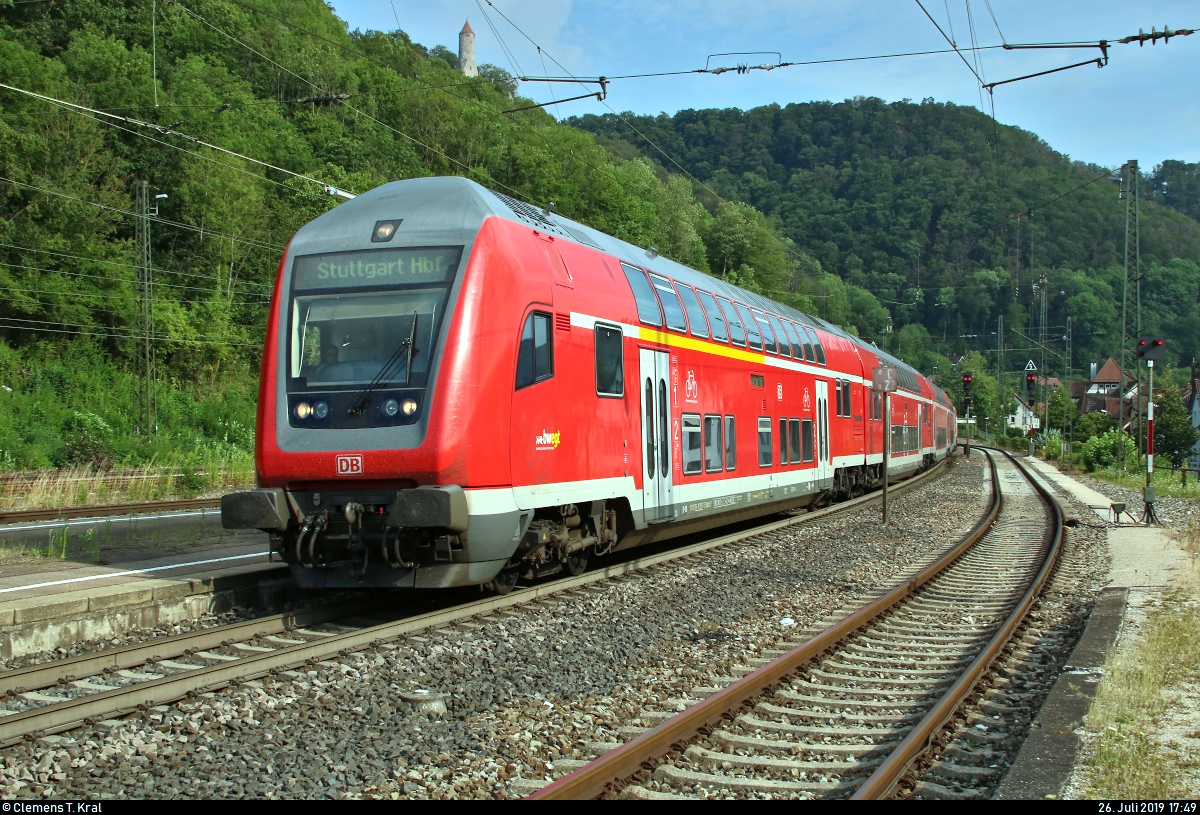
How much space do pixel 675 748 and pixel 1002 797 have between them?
1554 mm

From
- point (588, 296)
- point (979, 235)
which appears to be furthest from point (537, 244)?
point (979, 235)

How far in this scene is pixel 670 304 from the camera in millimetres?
12539

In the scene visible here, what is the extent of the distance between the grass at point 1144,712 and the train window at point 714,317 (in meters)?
6.64

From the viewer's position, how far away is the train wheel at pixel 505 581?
30.2ft

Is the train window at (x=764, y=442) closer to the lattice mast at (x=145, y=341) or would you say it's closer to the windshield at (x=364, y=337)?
the windshield at (x=364, y=337)

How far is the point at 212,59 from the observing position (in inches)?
1918

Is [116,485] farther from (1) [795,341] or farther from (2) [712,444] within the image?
(1) [795,341]

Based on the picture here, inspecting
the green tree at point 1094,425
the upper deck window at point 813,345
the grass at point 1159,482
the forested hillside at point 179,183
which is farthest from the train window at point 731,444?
the green tree at point 1094,425

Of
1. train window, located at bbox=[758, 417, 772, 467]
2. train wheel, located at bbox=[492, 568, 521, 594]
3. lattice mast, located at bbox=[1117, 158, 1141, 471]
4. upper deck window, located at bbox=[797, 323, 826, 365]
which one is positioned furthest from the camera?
lattice mast, located at bbox=[1117, 158, 1141, 471]

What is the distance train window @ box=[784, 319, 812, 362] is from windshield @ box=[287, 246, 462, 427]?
10355mm

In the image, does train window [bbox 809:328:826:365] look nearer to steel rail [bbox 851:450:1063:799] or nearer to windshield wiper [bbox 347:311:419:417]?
steel rail [bbox 851:450:1063:799]

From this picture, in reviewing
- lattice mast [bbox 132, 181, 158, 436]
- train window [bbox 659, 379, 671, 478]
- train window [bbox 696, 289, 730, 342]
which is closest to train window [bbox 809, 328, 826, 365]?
train window [bbox 696, 289, 730, 342]

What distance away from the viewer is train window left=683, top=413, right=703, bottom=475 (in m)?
12.4

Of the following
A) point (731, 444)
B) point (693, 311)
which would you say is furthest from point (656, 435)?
point (731, 444)
